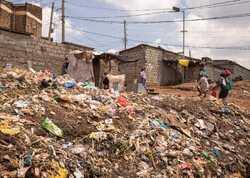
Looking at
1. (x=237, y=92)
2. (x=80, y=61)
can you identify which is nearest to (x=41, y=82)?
(x=80, y=61)

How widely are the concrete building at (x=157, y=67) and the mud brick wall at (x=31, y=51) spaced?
19.1 ft

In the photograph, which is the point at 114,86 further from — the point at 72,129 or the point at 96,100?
the point at 72,129

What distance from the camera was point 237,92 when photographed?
21.4 m

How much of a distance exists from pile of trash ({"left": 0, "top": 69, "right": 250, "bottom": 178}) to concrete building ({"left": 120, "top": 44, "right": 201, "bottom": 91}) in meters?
11.4

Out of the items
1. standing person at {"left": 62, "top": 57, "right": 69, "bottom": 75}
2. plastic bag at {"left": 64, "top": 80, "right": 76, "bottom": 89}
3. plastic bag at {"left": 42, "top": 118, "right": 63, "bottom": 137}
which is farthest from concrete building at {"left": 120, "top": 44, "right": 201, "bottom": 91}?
plastic bag at {"left": 42, "top": 118, "right": 63, "bottom": 137}

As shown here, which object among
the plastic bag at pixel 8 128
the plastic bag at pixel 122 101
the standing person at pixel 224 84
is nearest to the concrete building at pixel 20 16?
the standing person at pixel 224 84

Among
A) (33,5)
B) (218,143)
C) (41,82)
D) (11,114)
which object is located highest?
(33,5)

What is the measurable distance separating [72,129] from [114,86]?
8.27m

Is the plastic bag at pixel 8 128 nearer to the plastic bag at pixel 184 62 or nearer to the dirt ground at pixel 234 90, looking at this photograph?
the dirt ground at pixel 234 90

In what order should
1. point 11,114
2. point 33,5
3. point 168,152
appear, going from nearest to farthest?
1. point 11,114
2. point 168,152
3. point 33,5

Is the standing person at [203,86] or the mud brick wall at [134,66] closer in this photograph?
→ the standing person at [203,86]

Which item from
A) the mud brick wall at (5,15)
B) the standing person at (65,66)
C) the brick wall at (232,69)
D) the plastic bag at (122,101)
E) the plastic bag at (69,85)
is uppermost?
the mud brick wall at (5,15)

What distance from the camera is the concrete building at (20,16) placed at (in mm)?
25250

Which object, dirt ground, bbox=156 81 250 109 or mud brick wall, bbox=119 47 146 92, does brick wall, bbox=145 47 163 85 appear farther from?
dirt ground, bbox=156 81 250 109
